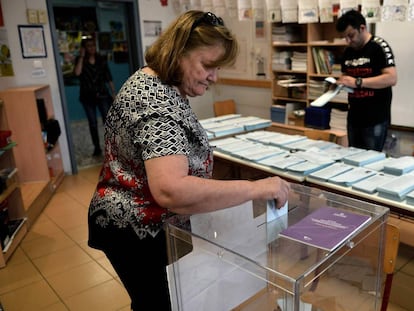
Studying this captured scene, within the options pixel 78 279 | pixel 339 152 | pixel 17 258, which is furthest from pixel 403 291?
pixel 17 258

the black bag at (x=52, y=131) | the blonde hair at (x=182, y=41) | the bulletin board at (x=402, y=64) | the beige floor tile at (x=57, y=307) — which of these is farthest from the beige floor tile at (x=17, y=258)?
the bulletin board at (x=402, y=64)

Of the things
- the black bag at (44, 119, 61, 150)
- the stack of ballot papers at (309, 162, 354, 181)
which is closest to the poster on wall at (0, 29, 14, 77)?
the black bag at (44, 119, 61, 150)

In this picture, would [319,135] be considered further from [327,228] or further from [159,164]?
A: [159,164]

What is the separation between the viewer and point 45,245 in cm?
319

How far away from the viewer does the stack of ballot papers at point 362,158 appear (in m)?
2.36

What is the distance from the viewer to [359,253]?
111 centimetres

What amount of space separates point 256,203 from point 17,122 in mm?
3595

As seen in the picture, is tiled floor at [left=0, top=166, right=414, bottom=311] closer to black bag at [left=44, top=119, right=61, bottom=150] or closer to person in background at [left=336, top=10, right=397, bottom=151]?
person in background at [left=336, top=10, right=397, bottom=151]

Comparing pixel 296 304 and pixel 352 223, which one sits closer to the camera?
pixel 296 304

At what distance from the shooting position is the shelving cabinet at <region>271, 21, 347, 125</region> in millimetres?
4297

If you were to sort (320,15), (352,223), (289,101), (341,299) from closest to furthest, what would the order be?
(352,223)
(341,299)
(320,15)
(289,101)

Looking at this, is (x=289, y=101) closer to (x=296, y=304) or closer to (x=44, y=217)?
(x=44, y=217)

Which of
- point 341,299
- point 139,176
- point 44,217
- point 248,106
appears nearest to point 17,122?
point 44,217

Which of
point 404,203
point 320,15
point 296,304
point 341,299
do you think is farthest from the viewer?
point 320,15
